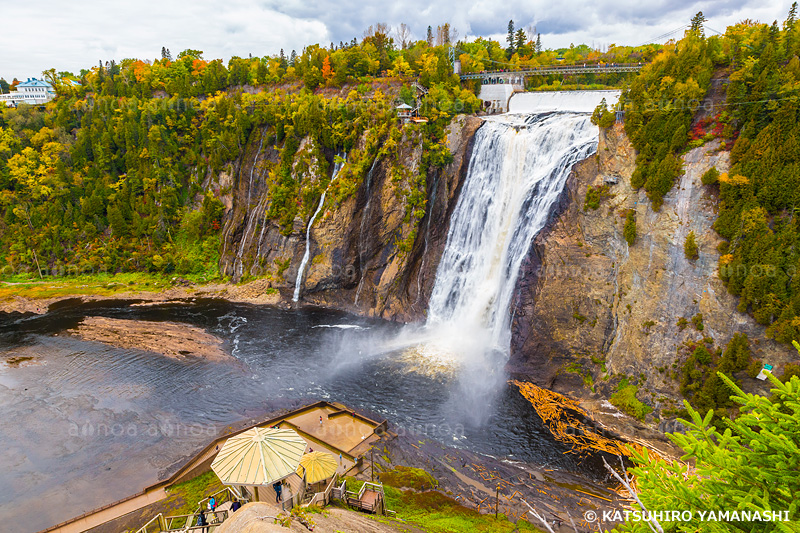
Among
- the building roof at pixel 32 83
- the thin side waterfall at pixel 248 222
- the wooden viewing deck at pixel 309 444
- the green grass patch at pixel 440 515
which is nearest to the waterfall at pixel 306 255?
the thin side waterfall at pixel 248 222

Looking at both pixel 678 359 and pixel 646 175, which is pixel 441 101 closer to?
pixel 646 175

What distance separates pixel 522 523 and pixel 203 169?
5673cm

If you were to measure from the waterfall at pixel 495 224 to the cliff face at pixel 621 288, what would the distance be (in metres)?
1.64

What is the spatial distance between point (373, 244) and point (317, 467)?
27.7 meters

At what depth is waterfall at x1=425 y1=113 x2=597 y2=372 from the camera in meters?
32.9

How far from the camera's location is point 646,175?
1080 inches

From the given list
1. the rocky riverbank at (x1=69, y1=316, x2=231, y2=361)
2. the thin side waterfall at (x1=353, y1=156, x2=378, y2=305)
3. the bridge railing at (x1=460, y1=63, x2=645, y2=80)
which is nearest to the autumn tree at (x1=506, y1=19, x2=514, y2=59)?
the bridge railing at (x1=460, y1=63, x2=645, y2=80)

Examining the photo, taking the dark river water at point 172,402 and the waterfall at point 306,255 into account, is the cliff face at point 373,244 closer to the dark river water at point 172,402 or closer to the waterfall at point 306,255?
the waterfall at point 306,255

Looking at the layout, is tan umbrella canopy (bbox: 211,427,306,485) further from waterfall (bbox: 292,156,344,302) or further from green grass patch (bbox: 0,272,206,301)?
green grass patch (bbox: 0,272,206,301)

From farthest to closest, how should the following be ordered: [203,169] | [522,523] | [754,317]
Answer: [203,169]
[754,317]
[522,523]

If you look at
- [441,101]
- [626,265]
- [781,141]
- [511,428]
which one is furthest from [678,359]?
[441,101]

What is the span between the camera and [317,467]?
60.2ft

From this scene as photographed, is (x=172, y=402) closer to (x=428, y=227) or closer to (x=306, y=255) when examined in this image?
(x=306, y=255)

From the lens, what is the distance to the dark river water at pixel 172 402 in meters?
22.1
